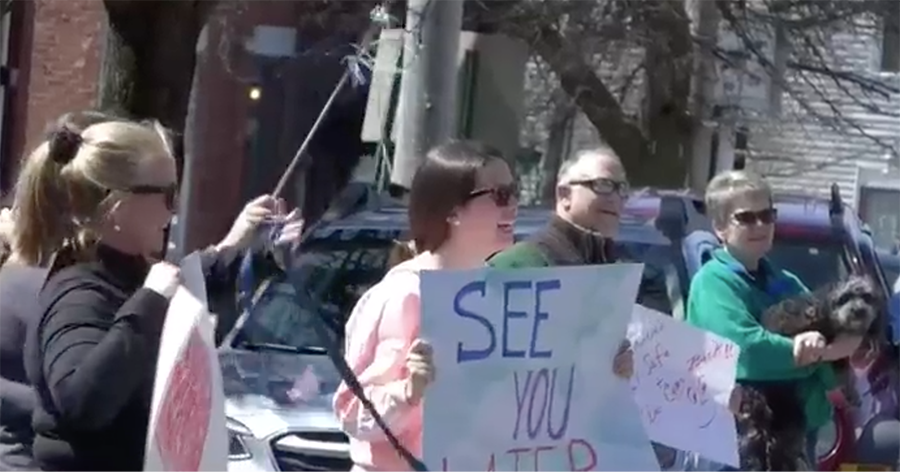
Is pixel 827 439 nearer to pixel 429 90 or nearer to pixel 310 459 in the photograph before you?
pixel 310 459

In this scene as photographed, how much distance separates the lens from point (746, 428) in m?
6.30

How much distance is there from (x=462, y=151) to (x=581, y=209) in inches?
30.6

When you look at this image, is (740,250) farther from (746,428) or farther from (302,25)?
(302,25)

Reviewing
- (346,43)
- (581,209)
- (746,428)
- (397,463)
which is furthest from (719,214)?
(346,43)

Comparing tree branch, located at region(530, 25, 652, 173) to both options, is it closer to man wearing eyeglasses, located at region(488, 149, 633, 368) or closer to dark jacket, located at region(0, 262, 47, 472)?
man wearing eyeglasses, located at region(488, 149, 633, 368)

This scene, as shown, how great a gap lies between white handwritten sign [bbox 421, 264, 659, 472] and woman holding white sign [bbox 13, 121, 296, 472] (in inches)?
30.6

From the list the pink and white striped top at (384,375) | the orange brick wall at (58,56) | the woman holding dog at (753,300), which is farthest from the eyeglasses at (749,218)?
the orange brick wall at (58,56)

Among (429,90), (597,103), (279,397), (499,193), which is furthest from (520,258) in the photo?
(597,103)

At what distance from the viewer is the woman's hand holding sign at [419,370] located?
4.33 meters

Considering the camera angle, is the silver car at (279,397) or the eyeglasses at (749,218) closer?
the eyeglasses at (749,218)

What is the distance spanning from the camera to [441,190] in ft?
15.3

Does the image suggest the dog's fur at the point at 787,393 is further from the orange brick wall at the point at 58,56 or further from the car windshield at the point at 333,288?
the orange brick wall at the point at 58,56

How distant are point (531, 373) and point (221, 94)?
13518 millimetres

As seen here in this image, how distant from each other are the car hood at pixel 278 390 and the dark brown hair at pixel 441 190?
1984mm
